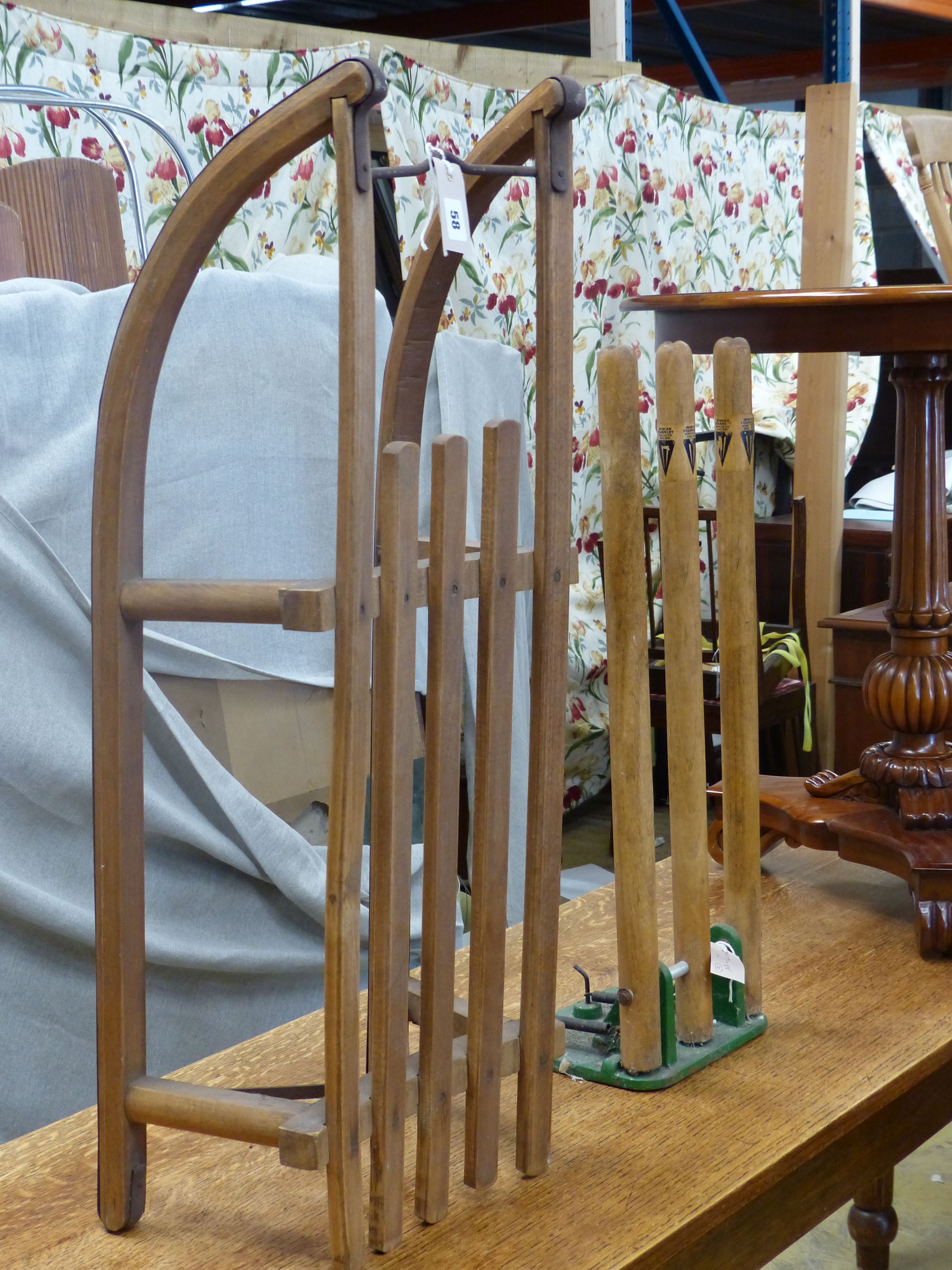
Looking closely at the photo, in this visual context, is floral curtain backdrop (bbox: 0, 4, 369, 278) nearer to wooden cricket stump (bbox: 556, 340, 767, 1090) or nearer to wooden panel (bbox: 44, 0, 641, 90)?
wooden panel (bbox: 44, 0, 641, 90)

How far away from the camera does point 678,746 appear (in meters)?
1.00

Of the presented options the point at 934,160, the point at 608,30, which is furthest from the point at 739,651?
the point at 608,30

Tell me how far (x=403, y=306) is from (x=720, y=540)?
321mm

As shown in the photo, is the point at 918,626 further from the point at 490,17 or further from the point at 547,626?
the point at 490,17

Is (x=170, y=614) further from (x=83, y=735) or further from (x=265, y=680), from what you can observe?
(x=265, y=680)

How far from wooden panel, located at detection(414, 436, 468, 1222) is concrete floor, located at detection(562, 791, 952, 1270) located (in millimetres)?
861

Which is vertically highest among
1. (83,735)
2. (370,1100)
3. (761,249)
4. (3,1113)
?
(761,249)

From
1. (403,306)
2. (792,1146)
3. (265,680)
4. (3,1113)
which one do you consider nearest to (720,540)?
(403,306)

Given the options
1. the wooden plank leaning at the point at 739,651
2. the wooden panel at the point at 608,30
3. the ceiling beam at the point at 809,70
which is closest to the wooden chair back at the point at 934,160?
the wooden plank leaning at the point at 739,651

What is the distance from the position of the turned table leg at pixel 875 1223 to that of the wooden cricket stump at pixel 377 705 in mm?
799

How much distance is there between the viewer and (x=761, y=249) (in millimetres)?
Result: 3596

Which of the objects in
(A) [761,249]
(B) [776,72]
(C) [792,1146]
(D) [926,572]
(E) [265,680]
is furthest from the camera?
(B) [776,72]

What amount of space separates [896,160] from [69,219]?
289cm

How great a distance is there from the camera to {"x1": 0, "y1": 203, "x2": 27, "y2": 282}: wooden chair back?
1.52 meters
